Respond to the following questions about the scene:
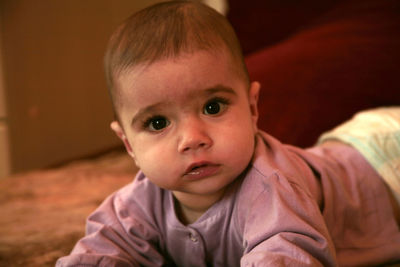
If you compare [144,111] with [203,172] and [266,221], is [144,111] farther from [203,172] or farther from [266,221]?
[266,221]

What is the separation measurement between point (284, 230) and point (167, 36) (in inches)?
14.1

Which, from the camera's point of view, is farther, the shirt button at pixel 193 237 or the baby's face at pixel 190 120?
the shirt button at pixel 193 237

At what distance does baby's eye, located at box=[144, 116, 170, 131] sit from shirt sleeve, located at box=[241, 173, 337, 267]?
0.20 m

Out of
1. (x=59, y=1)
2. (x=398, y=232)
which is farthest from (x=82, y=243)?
(x=59, y=1)

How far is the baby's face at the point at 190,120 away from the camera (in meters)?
0.76

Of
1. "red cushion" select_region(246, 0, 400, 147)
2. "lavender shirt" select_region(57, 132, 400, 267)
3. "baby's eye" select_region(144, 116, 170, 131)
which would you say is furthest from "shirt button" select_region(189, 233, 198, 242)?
"red cushion" select_region(246, 0, 400, 147)

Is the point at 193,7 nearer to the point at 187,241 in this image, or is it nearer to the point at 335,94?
the point at 187,241

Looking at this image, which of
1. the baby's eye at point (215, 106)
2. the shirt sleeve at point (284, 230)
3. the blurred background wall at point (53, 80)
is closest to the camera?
the shirt sleeve at point (284, 230)

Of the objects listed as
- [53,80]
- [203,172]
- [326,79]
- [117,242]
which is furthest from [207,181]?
[53,80]

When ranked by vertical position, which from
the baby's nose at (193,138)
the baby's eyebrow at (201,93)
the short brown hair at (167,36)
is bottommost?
the baby's nose at (193,138)

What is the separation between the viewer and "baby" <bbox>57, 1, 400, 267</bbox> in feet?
2.50

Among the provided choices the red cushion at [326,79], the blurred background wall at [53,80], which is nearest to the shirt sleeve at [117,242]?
the red cushion at [326,79]

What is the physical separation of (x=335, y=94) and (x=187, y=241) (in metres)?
0.64

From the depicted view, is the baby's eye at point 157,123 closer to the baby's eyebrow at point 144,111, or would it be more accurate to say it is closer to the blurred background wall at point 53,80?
the baby's eyebrow at point 144,111
